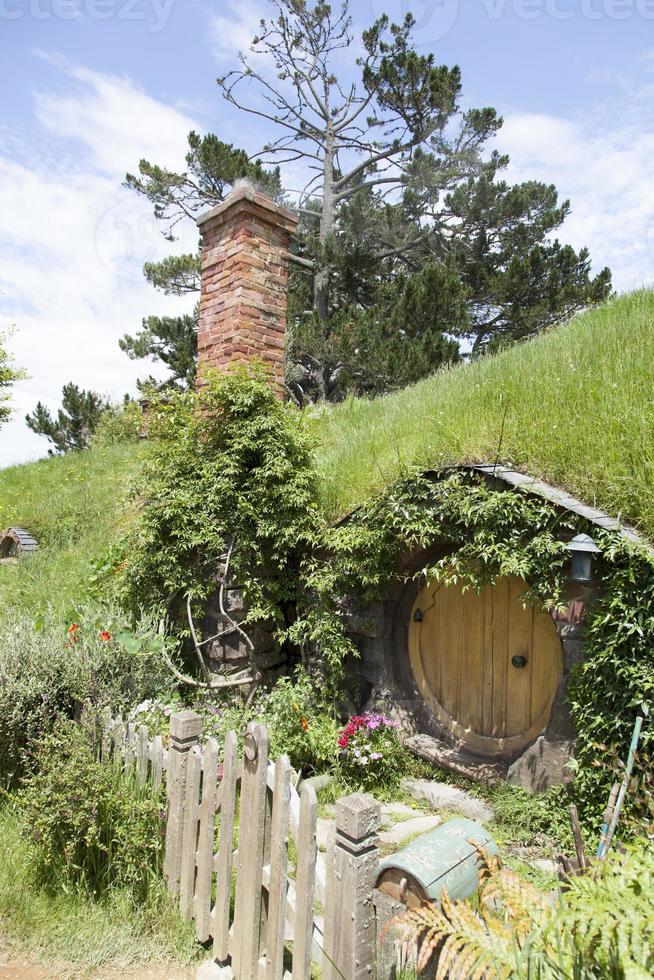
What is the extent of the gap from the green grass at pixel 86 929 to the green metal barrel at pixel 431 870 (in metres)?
0.96

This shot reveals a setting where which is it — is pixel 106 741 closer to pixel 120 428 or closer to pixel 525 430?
pixel 525 430

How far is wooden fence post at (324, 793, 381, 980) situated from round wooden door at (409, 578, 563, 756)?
2417 mm

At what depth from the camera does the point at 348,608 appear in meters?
4.89

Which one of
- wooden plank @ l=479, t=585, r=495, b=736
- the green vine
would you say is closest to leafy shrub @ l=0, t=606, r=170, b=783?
the green vine

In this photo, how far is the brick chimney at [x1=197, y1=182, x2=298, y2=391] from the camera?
583cm

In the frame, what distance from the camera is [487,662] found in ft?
14.7

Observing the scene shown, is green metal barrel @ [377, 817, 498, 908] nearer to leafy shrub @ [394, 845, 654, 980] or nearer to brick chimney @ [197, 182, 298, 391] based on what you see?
leafy shrub @ [394, 845, 654, 980]

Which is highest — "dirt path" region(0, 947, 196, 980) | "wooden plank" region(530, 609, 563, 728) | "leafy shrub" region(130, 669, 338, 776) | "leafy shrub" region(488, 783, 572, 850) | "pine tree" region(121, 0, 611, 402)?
"pine tree" region(121, 0, 611, 402)

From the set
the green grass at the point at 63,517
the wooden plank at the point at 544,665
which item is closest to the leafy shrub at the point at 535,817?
the wooden plank at the point at 544,665

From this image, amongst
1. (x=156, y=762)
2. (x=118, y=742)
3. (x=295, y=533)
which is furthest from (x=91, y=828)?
(x=295, y=533)

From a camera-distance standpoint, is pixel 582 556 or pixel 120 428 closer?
pixel 582 556

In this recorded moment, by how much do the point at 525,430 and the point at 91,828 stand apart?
3.65 m

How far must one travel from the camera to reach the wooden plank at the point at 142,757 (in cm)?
311

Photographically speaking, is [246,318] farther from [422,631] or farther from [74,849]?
[74,849]
